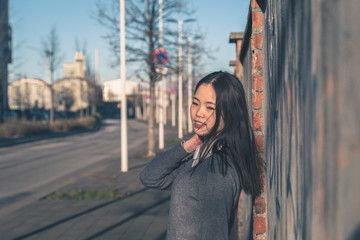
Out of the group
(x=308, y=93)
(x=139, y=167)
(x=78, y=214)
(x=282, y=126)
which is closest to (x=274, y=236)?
(x=282, y=126)

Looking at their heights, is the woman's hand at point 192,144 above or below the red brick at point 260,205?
above

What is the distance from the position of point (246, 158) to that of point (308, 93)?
0.86 metres

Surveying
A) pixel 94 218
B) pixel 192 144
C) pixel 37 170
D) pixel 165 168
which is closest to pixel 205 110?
pixel 192 144

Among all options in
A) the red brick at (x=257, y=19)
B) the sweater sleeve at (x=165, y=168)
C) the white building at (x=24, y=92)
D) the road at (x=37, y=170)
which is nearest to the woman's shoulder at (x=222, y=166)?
the sweater sleeve at (x=165, y=168)

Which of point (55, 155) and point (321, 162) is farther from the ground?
point (321, 162)

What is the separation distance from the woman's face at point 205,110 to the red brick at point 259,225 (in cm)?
98

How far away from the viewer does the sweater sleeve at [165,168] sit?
240 centimetres

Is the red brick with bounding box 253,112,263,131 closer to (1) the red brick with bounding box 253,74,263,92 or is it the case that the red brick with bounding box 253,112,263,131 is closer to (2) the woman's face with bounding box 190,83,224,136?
(1) the red brick with bounding box 253,74,263,92

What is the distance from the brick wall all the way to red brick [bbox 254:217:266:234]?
641mm

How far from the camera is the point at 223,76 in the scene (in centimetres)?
224

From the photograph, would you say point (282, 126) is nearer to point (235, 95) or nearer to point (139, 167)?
point (235, 95)

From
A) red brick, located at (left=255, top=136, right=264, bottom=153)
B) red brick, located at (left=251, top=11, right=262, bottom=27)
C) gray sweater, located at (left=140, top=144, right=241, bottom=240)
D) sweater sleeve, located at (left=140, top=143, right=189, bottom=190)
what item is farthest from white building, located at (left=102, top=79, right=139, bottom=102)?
gray sweater, located at (left=140, top=144, right=241, bottom=240)

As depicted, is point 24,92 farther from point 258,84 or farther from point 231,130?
point 231,130

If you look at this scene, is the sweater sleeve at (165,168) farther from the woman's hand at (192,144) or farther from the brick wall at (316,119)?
the brick wall at (316,119)
